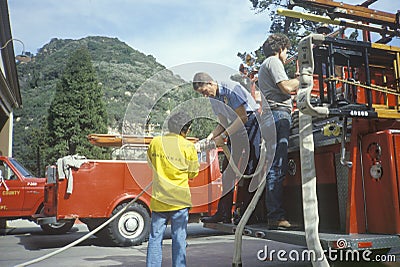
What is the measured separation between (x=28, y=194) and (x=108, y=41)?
7184 cm

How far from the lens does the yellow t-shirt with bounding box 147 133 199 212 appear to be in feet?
14.4

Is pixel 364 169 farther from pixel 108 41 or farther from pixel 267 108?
pixel 108 41

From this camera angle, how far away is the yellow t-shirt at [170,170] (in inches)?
173

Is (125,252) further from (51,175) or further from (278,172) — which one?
(278,172)

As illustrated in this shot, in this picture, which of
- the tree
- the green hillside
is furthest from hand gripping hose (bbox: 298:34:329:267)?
the tree

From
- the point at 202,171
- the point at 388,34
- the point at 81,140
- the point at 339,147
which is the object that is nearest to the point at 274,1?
the point at 202,171

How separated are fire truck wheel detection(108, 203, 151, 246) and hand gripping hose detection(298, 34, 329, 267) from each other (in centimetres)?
548

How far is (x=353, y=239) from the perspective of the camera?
3.46 m

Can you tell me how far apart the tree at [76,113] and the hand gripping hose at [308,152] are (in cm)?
2810

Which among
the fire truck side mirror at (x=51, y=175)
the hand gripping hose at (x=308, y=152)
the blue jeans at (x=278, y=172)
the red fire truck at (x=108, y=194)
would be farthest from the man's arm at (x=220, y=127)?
the fire truck side mirror at (x=51, y=175)

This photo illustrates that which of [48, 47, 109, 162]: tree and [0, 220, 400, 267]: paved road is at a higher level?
[48, 47, 109, 162]: tree

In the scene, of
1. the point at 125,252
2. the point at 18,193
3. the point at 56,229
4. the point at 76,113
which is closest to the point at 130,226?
the point at 125,252

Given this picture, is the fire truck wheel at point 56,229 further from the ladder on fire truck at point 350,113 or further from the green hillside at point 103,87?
the ladder on fire truck at point 350,113

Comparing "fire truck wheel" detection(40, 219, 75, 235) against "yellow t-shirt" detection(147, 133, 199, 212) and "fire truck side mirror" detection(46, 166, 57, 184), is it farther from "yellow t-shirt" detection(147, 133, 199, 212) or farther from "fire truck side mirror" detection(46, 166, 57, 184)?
"yellow t-shirt" detection(147, 133, 199, 212)
